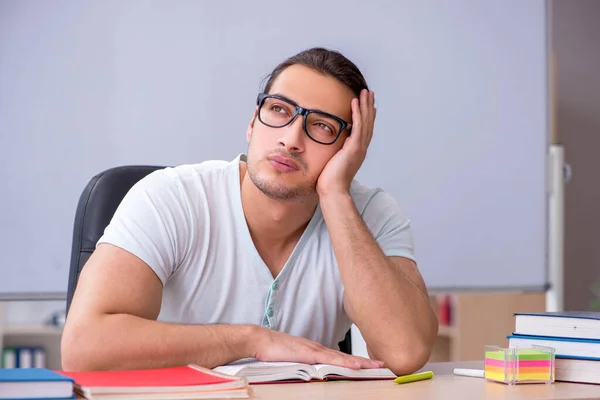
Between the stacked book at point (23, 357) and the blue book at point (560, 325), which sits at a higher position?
the blue book at point (560, 325)

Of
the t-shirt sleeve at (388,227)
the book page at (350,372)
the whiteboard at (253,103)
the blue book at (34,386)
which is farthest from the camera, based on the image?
the whiteboard at (253,103)

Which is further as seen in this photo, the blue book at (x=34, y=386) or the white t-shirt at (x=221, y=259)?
the white t-shirt at (x=221, y=259)

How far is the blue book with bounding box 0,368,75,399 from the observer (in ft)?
3.13

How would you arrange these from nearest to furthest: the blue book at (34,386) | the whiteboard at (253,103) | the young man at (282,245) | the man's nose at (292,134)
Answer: the blue book at (34,386)
the young man at (282,245)
the man's nose at (292,134)
the whiteboard at (253,103)

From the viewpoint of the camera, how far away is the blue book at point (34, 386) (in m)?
0.95

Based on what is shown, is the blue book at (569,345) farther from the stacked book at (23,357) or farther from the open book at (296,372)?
the stacked book at (23,357)

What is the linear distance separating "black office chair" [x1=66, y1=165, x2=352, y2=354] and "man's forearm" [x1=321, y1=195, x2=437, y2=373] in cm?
48

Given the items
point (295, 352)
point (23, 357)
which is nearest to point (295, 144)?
point (295, 352)

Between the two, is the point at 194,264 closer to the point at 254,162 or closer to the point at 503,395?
the point at 254,162

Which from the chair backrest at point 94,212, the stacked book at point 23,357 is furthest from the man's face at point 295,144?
the stacked book at point 23,357

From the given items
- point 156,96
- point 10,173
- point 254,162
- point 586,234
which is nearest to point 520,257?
point 586,234

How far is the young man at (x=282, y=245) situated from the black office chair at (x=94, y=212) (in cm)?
12

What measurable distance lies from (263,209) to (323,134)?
0.70 feet

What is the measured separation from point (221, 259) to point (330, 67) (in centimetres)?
48
